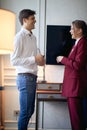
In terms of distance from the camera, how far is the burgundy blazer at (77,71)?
88.0 inches

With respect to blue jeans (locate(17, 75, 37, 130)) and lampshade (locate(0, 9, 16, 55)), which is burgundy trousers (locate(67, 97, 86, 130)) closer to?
blue jeans (locate(17, 75, 37, 130))

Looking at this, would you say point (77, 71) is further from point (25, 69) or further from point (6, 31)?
point (6, 31)


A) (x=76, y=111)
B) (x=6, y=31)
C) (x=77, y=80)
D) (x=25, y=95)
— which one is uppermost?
(x=6, y=31)

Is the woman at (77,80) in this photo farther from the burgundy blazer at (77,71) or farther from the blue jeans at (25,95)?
the blue jeans at (25,95)

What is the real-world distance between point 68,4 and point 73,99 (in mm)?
1542

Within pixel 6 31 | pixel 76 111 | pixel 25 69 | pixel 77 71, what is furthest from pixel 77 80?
pixel 6 31

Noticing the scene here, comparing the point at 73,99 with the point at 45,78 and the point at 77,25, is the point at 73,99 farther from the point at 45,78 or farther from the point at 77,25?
the point at 45,78

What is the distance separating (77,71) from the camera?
2270mm

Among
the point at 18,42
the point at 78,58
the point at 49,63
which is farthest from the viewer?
the point at 49,63

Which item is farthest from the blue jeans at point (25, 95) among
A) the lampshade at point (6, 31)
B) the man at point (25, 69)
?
the lampshade at point (6, 31)

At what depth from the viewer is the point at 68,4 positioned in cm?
324

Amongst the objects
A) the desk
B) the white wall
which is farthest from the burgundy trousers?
the white wall

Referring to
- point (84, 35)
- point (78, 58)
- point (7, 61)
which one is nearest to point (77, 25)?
point (84, 35)

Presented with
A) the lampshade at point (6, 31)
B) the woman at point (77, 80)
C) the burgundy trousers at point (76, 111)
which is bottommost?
the burgundy trousers at point (76, 111)
